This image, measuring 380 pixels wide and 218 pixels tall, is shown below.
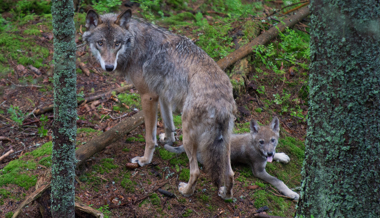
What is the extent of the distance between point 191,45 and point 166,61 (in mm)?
578

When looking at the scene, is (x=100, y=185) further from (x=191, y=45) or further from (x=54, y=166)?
(x=191, y=45)

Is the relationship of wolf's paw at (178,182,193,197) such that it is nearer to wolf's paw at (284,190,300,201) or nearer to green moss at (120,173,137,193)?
green moss at (120,173,137,193)

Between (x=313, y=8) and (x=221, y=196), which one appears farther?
(x=221, y=196)

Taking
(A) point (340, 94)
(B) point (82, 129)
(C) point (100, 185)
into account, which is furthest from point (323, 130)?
(B) point (82, 129)

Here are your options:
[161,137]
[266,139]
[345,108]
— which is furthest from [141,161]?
[345,108]

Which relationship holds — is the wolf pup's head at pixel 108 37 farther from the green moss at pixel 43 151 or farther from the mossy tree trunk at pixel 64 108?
the green moss at pixel 43 151

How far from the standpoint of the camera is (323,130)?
3.14m

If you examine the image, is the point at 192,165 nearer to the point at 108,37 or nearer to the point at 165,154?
the point at 165,154

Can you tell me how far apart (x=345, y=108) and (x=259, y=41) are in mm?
6112

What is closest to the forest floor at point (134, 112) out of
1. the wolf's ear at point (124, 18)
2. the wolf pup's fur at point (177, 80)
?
the wolf pup's fur at point (177, 80)

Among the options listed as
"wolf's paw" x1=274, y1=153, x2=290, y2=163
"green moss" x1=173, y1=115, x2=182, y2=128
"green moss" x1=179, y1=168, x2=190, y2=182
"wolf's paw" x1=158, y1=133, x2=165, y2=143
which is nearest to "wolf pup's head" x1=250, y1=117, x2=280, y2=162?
"wolf's paw" x1=274, y1=153, x2=290, y2=163

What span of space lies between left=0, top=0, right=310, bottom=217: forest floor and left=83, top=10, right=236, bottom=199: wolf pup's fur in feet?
1.28

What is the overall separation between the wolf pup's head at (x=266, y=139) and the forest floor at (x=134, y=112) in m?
0.56

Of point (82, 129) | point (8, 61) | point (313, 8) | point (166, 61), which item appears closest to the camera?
point (313, 8)
